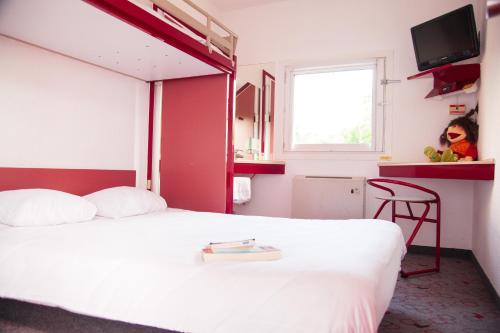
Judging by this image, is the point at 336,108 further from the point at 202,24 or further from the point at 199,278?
the point at 199,278

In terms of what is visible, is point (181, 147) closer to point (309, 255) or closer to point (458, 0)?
point (309, 255)

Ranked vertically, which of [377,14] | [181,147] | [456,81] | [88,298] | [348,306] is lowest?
[88,298]

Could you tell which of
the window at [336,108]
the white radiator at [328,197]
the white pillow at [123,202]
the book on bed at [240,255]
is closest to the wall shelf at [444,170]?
the white radiator at [328,197]

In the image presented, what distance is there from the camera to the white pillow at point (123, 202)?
237 cm

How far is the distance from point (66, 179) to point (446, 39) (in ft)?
10.8

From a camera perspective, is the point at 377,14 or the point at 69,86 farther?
the point at 377,14

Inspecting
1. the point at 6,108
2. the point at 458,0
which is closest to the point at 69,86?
the point at 6,108

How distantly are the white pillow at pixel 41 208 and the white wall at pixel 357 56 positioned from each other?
2.50m

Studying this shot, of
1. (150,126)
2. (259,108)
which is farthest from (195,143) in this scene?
(259,108)

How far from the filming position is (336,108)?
13.7 feet

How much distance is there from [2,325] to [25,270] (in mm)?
443

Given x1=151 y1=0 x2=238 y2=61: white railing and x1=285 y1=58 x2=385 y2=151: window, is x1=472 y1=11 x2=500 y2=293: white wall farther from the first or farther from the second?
x1=151 y1=0 x2=238 y2=61: white railing

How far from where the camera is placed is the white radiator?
374cm

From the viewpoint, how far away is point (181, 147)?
11.0ft
